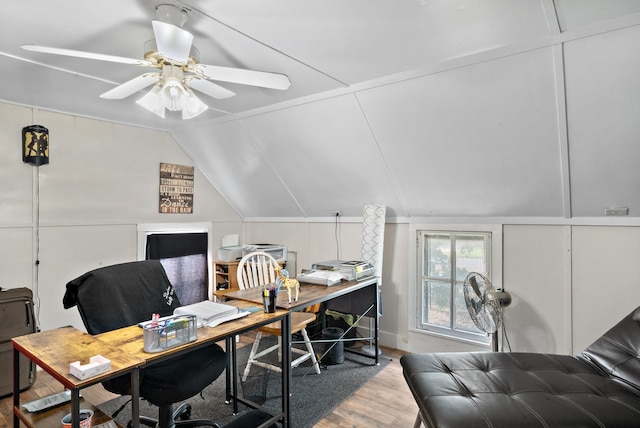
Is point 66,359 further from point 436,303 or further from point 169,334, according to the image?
point 436,303

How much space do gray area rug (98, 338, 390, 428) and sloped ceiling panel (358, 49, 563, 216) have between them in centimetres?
156

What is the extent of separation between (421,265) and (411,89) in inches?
64.8

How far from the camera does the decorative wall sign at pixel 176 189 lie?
3721mm

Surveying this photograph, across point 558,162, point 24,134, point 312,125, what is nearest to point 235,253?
point 312,125

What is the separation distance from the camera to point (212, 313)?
1725mm

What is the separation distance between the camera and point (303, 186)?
3.59m

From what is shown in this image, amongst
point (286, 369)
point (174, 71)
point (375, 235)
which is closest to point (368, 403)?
point (286, 369)

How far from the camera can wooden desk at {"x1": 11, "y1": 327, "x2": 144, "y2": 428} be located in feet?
3.70

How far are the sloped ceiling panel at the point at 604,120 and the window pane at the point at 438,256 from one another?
101 centimetres

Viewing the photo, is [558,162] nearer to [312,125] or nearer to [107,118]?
[312,125]

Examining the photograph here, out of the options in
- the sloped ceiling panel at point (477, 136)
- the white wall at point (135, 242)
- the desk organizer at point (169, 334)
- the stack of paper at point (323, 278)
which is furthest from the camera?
the stack of paper at point (323, 278)

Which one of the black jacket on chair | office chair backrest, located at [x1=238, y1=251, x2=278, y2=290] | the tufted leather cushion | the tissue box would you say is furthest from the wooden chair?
the tufted leather cushion

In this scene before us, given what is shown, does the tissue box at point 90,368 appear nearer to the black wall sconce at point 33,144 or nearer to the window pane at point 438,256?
the black wall sconce at point 33,144

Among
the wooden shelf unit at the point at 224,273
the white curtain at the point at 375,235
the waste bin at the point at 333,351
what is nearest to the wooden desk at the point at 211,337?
the waste bin at the point at 333,351
